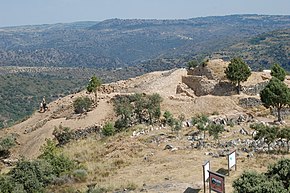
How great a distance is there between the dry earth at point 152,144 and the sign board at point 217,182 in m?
1.73

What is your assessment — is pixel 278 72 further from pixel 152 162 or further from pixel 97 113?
pixel 152 162

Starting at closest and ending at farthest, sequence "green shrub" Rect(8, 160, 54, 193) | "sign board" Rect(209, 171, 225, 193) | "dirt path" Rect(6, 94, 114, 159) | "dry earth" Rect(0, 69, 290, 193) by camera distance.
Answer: "sign board" Rect(209, 171, 225, 193)
"dry earth" Rect(0, 69, 290, 193)
"green shrub" Rect(8, 160, 54, 193)
"dirt path" Rect(6, 94, 114, 159)

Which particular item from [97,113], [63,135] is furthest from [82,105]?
[63,135]

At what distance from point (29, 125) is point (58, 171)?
84.6 feet

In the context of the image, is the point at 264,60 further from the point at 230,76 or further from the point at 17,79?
the point at 230,76

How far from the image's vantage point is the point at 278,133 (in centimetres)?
2441

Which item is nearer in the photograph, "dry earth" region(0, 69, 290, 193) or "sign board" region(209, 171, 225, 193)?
"sign board" region(209, 171, 225, 193)

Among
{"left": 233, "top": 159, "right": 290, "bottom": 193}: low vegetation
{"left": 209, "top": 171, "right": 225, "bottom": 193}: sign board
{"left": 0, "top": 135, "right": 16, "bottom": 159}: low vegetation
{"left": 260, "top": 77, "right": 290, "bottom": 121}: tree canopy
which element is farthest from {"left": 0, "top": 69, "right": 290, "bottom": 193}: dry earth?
{"left": 260, "top": 77, "right": 290, "bottom": 121}: tree canopy

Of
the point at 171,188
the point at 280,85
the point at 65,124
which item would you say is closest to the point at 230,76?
the point at 280,85

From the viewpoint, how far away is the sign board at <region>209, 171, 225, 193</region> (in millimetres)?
16797

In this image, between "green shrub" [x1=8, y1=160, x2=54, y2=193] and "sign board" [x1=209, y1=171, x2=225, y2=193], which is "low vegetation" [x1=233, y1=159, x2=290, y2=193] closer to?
"sign board" [x1=209, y1=171, x2=225, y2=193]

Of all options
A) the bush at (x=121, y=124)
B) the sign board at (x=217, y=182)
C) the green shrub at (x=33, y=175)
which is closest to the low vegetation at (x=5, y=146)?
A: the bush at (x=121, y=124)

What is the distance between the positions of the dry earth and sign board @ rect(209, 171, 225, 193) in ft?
5.67

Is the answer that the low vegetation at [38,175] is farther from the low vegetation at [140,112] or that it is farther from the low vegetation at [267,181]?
the low vegetation at [140,112]
